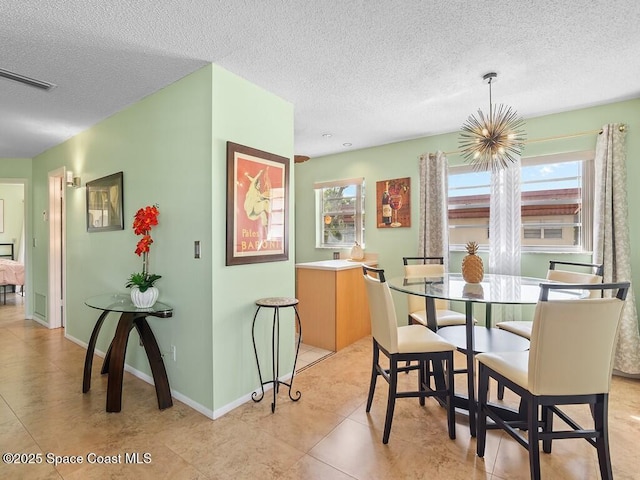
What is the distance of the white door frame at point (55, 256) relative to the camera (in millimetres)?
4449

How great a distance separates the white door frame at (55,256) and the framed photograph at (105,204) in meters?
1.37

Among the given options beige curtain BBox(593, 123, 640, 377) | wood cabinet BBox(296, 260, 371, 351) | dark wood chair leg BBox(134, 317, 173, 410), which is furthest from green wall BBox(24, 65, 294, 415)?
beige curtain BBox(593, 123, 640, 377)

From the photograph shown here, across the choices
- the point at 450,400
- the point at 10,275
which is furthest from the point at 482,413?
the point at 10,275

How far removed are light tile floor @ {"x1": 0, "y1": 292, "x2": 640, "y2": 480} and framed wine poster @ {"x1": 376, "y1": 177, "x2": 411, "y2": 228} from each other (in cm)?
212

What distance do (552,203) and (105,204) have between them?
450 centimetres

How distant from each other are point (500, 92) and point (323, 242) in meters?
3.06

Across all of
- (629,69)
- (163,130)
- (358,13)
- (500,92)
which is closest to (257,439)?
(163,130)

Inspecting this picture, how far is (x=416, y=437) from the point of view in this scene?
6.74 ft

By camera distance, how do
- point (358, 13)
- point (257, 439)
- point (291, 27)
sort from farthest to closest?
1. point (257, 439)
2. point (291, 27)
3. point (358, 13)

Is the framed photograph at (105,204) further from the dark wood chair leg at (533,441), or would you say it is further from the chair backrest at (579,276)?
the chair backrest at (579,276)

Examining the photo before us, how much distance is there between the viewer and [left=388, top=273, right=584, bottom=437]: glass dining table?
1990mm

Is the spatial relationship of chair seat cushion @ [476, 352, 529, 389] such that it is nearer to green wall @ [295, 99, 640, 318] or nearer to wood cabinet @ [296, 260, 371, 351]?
wood cabinet @ [296, 260, 371, 351]

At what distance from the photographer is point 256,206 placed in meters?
2.57

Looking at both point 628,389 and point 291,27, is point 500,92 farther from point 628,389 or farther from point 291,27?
point 628,389
